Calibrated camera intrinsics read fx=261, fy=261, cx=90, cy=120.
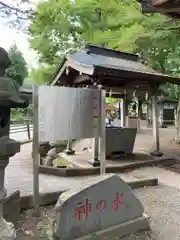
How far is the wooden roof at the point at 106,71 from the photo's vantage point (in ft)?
21.9

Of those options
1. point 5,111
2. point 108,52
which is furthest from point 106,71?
point 5,111

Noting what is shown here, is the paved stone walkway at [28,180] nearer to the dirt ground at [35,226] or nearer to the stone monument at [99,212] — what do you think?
the dirt ground at [35,226]

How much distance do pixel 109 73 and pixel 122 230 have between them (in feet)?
13.4

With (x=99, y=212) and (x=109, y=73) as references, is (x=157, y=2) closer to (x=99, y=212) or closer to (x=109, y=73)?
(x=99, y=212)

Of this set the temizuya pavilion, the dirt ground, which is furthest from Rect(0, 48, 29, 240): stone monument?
the temizuya pavilion

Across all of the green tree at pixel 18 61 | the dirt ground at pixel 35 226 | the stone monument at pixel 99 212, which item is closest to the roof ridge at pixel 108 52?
the dirt ground at pixel 35 226

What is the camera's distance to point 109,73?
659cm

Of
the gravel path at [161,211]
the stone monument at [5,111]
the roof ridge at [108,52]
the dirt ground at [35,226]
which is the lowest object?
the gravel path at [161,211]

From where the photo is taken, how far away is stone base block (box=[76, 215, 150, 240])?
130 inches

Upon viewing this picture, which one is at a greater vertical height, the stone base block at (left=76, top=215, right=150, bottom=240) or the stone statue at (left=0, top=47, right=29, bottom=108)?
the stone statue at (left=0, top=47, right=29, bottom=108)

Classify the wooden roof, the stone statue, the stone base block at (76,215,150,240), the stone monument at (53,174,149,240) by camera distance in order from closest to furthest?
the stone statue, the stone monument at (53,174,149,240), the stone base block at (76,215,150,240), the wooden roof

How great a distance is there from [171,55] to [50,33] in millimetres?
7187

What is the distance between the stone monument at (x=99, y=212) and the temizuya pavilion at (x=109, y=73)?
11.3 ft

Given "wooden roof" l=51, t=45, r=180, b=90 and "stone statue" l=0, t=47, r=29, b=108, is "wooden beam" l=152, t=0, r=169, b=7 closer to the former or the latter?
"stone statue" l=0, t=47, r=29, b=108
